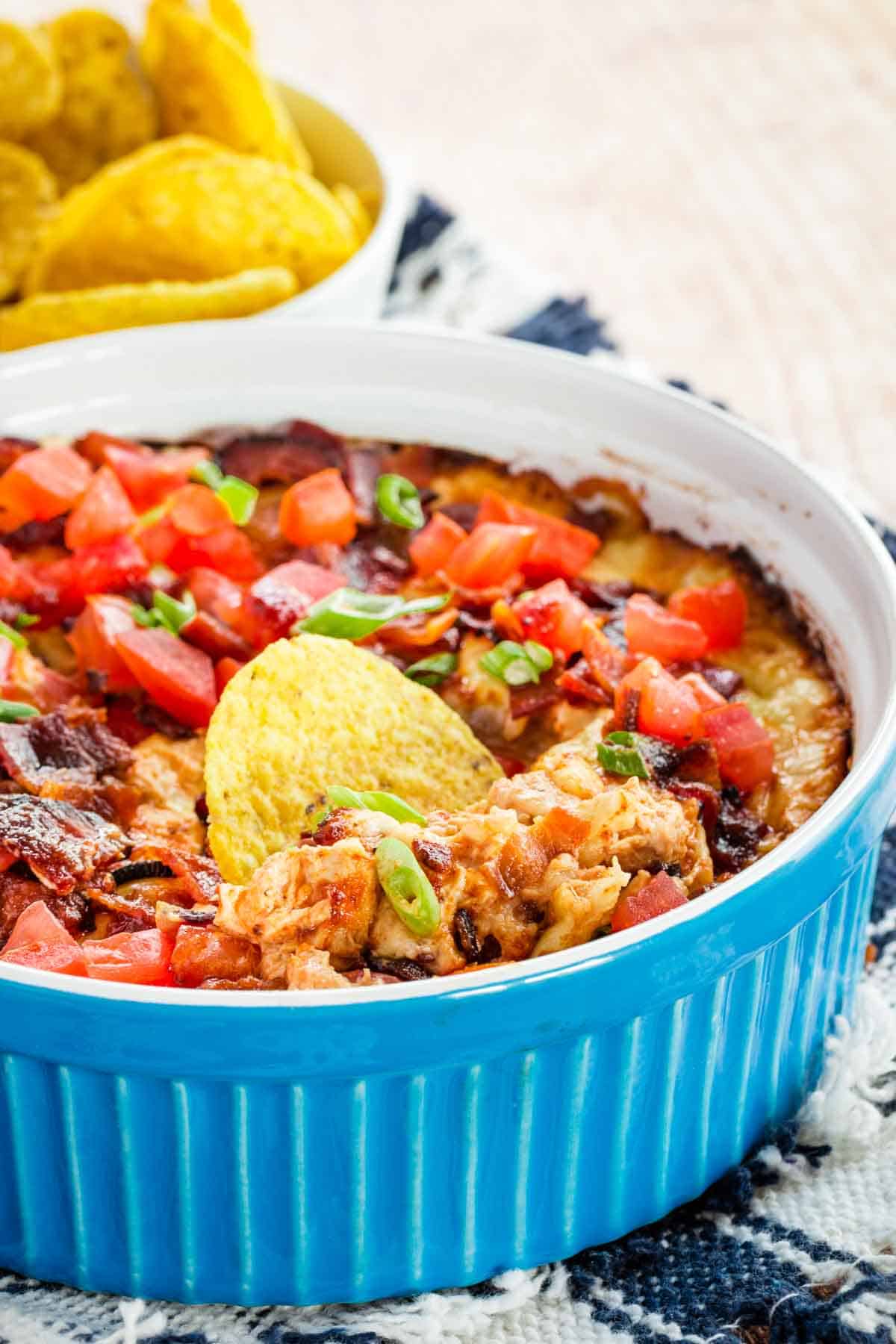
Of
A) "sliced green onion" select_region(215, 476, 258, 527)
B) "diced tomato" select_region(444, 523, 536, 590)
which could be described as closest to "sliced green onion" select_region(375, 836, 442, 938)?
"diced tomato" select_region(444, 523, 536, 590)

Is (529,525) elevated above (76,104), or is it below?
below

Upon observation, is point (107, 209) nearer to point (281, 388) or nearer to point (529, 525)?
point (281, 388)

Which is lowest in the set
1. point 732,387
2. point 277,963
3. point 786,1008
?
point 732,387

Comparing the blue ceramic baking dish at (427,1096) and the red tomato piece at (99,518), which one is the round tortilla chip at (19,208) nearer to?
the red tomato piece at (99,518)

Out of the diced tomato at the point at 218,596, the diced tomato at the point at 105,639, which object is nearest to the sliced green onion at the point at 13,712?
the diced tomato at the point at 105,639

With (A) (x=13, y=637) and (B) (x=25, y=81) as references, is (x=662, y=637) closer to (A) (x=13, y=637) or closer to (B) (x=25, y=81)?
(A) (x=13, y=637)

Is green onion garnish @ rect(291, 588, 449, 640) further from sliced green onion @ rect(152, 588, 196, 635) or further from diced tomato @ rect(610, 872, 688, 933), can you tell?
diced tomato @ rect(610, 872, 688, 933)

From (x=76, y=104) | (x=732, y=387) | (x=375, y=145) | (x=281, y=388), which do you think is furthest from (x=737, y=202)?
(x=281, y=388)
